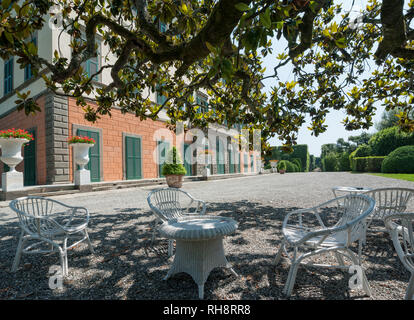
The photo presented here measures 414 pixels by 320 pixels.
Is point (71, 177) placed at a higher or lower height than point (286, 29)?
lower

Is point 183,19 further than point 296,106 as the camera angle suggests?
No

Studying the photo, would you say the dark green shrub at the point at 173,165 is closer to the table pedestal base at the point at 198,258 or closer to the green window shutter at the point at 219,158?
the table pedestal base at the point at 198,258

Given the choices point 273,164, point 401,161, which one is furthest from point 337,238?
point 273,164

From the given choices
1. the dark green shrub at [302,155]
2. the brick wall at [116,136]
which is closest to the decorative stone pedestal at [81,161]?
the brick wall at [116,136]

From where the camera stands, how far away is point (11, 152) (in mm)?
7027

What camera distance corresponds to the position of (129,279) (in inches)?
87.0

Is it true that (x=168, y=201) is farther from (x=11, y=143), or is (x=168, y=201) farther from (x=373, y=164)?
(x=373, y=164)

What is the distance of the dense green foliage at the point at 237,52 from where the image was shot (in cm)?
184

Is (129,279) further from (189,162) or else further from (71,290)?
(189,162)

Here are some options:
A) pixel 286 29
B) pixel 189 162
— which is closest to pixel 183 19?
pixel 286 29

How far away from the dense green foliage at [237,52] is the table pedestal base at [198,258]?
61.0 inches
